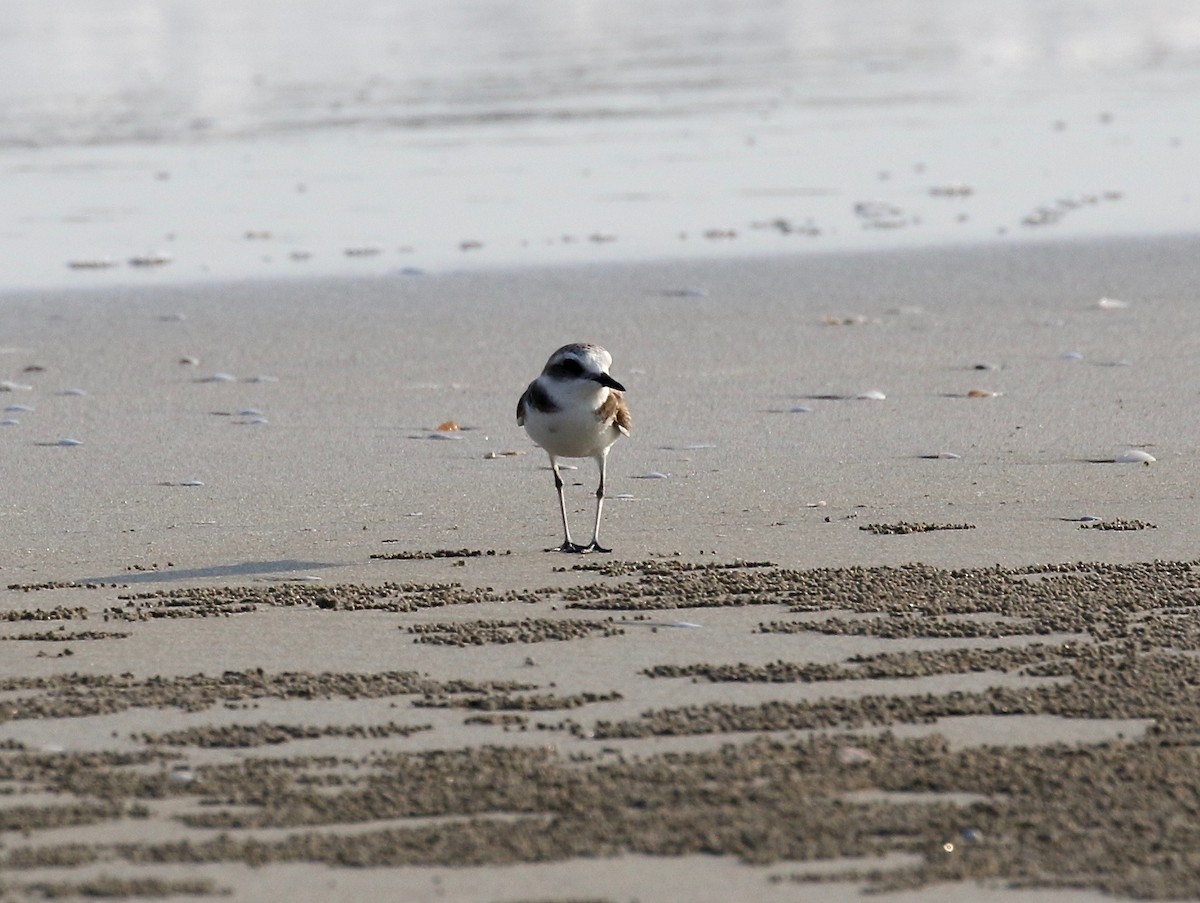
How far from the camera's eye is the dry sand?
4090 mm

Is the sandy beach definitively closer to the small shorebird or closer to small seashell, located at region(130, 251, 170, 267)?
small seashell, located at region(130, 251, 170, 267)

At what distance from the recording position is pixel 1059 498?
301 inches

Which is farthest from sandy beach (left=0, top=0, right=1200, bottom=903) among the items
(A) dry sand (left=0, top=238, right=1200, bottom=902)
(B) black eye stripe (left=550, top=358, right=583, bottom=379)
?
Answer: (B) black eye stripe (left=550, top=358, right=583, bottom=379)

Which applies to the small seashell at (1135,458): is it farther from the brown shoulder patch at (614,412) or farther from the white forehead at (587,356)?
the white forehead at (587,356)

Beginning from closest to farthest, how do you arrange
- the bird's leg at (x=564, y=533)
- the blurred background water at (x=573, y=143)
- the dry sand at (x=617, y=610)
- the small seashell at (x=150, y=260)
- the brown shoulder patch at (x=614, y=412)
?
the dry sand at (x=617, y=610) < the bird's leg at (x=564, y=533) < the brown shoulder patch at (x=614, y=412) < the small seashell at (x=150, y=260) < the blurred background water at (x=573, y=143)

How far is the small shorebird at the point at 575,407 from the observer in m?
7.09

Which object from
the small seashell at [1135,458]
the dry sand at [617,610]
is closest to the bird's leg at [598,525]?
the dry sand at [617,610]

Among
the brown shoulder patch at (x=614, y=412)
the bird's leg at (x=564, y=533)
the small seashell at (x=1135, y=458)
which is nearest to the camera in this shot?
the bird's leg at (x=564, y=533)

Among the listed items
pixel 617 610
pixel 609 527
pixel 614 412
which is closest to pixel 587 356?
pixel 614 412

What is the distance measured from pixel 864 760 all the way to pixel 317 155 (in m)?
16.0

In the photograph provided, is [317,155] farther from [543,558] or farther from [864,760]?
[864,760]

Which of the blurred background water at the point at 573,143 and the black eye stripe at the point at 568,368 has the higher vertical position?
the black eye stripe at the point at 568,368

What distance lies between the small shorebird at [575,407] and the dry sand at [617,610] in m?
0.34

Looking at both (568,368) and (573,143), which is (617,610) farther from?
(573,143)
